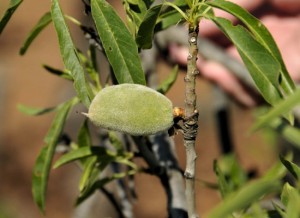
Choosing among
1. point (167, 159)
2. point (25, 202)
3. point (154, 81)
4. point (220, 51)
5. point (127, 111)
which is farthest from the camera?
point (25, 202)

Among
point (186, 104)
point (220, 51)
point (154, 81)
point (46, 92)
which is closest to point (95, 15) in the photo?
point (186, 104)

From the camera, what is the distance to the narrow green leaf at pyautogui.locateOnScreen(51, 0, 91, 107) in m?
0.81

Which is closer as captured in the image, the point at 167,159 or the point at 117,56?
the point at 117,56

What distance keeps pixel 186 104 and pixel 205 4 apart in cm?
12

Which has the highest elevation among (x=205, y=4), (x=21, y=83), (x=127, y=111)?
(x=205, y=4)

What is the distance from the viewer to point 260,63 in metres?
0.79

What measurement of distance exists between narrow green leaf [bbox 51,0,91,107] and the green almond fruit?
0.03 meters

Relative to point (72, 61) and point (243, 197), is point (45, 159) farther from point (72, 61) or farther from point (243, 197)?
point (243, 197)

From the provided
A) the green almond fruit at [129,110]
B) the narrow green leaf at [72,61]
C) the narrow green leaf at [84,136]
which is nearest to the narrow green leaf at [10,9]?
the narrow green leaf at [72,61]

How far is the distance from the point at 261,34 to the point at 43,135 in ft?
13.4

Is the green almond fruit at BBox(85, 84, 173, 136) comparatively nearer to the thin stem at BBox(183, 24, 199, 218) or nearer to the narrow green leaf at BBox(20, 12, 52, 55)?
the thin stem at BBox(183, 24, 199, 218)

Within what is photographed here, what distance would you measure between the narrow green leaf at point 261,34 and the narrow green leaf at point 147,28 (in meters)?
0.08

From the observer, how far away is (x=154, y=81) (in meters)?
1.58

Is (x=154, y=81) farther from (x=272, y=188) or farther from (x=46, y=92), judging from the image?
(x=46, y=92)
